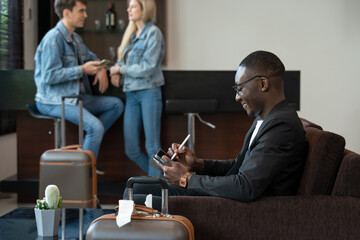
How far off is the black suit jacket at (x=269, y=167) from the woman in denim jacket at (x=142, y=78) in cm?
233

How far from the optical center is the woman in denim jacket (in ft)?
13.7

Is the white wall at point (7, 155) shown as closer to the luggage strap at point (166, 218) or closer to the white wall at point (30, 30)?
the white wall at point (30, 30)

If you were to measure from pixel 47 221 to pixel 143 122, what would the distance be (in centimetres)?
170

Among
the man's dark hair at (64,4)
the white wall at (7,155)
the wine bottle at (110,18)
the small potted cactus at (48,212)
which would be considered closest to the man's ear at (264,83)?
the small potted cactus at (48,212)

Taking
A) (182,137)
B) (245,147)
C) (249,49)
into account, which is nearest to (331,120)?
(249,49)

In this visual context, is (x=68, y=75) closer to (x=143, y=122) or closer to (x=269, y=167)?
(x=143, y=122)

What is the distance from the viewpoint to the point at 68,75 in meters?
4.09

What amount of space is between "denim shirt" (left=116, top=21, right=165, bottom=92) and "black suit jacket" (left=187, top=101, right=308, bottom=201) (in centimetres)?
233

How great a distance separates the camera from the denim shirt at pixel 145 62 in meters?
4.15

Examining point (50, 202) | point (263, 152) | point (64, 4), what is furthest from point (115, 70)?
point (263, 152)

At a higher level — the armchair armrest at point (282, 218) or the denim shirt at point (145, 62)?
the denim shirt at point (145, 62)

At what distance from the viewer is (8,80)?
441 centimetres

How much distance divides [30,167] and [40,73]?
95cm

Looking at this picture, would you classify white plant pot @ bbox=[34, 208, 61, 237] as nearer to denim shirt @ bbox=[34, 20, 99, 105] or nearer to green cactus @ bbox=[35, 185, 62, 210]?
green cactus @ bbox=[35, 185, 62, 210]
